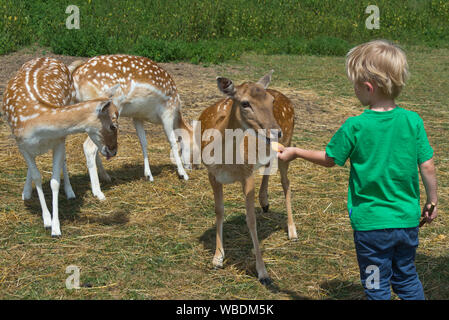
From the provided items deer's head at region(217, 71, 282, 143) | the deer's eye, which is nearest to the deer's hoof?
deer's head at region(217, 71, 282, 143)

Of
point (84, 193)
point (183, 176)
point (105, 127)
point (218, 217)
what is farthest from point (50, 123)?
point (183, 176)

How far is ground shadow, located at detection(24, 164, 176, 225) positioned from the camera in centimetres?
570

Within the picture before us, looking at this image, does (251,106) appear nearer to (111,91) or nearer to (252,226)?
(252,226)

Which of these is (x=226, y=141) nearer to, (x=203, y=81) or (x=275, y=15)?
(x=203, y=81)

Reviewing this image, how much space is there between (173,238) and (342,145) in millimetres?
2504

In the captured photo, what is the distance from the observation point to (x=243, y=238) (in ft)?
17.2

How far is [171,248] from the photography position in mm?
4965

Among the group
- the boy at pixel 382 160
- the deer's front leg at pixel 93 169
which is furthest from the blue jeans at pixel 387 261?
the deer's front leg at pixel 93 169

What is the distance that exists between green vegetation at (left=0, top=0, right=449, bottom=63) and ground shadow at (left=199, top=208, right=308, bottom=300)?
770cm

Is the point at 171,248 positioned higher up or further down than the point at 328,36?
Answer: further down

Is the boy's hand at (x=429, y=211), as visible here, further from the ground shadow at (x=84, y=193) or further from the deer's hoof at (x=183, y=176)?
the deer's hoof at (x=183, y=176)

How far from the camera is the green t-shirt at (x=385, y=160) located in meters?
3.10
